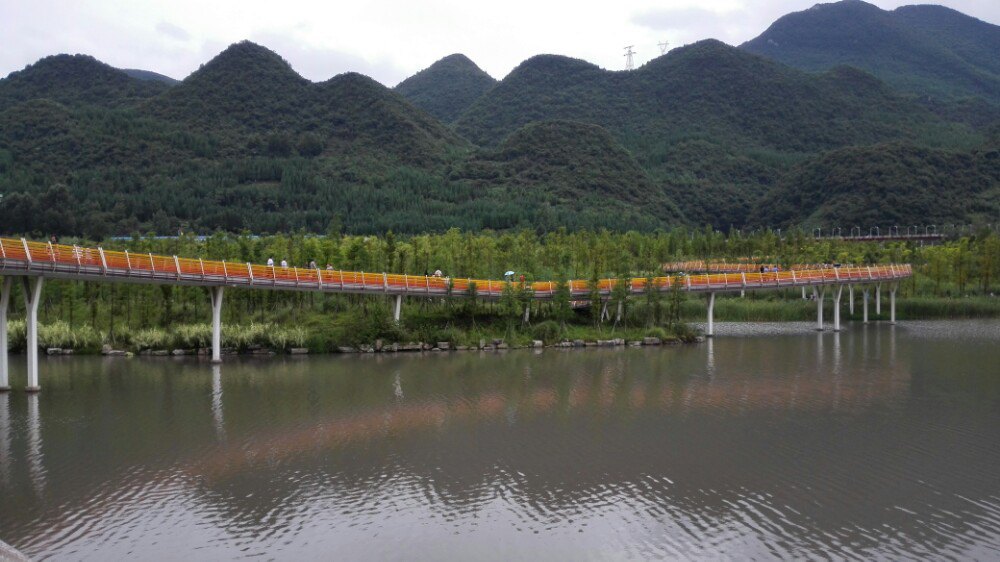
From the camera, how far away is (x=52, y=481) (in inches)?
814

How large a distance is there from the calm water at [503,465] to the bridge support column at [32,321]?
0.99 meters

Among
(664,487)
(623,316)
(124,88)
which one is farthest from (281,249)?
(124,88)

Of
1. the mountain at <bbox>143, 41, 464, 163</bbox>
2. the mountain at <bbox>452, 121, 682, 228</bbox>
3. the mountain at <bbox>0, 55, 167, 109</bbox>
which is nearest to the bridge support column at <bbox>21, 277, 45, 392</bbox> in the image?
the mountain at <bbox>452, 121, 682, 228</bbox>

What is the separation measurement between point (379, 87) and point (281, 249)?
447ft

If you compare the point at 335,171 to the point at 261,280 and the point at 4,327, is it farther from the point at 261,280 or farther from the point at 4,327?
the point at 4,327

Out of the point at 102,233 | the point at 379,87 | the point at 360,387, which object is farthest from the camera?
the point at 379,87

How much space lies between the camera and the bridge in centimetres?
3250

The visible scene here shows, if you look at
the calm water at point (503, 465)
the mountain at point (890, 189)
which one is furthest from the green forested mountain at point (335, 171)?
the calm water at point (503, 465)

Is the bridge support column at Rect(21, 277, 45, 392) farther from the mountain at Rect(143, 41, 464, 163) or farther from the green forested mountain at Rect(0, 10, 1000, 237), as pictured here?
the mountain at Rect(143, 41, 464, 163)

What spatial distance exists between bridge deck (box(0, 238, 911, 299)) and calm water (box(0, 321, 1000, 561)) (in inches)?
207

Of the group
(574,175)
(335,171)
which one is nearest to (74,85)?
(335,171)

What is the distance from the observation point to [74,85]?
19012 cm

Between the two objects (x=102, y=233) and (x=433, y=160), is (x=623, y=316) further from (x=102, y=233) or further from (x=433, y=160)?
(x=433, y=160)

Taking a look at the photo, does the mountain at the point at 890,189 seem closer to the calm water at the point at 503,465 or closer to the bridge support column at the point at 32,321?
the calm water at the point at 503,465
